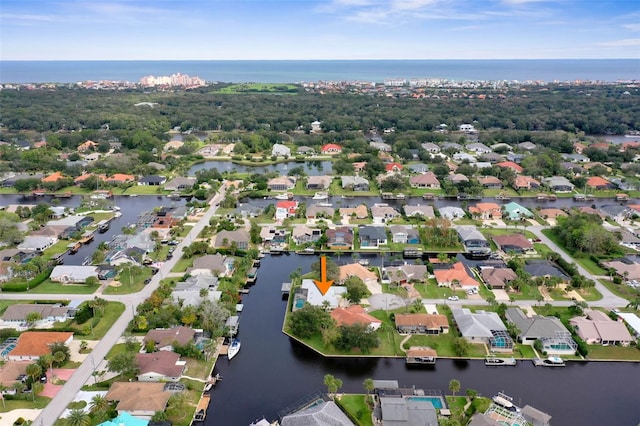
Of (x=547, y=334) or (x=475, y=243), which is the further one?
(x=475, y=243)

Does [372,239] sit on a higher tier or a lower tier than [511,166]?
lower

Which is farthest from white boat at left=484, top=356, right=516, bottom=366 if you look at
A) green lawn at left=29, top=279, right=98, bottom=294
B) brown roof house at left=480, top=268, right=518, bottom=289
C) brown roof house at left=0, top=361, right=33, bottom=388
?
green lawn at left=29, top=279, right=98, bottom=294

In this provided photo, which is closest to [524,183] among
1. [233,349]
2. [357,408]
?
[357,408]

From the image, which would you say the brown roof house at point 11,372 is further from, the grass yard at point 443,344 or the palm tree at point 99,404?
the grass yard at point 443,344

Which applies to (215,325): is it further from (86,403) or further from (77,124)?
(77,124)

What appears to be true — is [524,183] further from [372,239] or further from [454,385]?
[454,385]

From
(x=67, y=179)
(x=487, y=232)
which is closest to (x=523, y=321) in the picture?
(x=487, y=232)

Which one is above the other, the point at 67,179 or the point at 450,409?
the point at 67,179

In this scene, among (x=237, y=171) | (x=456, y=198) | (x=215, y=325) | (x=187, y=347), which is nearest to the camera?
(x=187, y=347)

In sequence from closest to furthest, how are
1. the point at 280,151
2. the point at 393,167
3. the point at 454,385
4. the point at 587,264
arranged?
1. the point at 454,385
2. the point at 587,264
3. the point at 393,167
4. the point at 280,151
